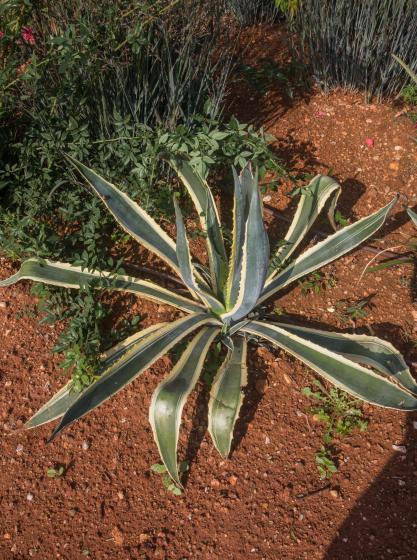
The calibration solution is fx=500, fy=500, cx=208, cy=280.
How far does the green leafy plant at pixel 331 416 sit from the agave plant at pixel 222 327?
0.18m

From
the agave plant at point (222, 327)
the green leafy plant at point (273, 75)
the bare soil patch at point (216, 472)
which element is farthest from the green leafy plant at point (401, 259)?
the green leafy plant at point (273, 75)

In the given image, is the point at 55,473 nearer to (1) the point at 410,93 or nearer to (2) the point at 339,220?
(2) the point at 339,220

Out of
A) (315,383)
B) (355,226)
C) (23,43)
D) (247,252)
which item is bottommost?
(315,383)

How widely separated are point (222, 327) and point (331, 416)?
512 millimetres

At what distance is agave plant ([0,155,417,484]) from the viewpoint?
1513 millimetres

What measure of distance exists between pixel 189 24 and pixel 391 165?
3.97 ft

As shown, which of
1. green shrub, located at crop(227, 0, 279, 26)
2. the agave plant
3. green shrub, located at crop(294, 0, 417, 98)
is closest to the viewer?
the agave plant

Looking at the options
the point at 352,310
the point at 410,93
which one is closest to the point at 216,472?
the point at 352,310

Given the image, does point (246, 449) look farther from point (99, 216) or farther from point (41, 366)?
point (99, 216)

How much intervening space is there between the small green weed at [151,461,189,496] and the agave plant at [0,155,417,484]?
22cm

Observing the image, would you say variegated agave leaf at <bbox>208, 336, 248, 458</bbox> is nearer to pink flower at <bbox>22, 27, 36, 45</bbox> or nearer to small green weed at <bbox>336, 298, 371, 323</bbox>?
small green weed at <bbox>336, 298, 371, 323</bbox>

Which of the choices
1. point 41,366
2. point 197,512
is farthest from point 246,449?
point 41,366

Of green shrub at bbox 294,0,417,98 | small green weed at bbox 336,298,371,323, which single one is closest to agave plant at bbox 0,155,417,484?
small green weed at bbox 336,298,371,323

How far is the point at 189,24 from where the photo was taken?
2125 millimetres
